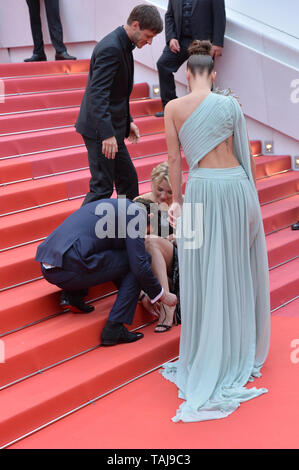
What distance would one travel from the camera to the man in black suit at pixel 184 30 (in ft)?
21.1

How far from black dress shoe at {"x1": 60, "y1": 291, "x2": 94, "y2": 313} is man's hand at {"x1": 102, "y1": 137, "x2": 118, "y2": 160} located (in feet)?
2.96

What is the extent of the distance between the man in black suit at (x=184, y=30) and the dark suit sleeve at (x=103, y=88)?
2568mm

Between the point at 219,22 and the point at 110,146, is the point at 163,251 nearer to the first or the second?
the point at 110,146

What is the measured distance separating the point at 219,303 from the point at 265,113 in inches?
148

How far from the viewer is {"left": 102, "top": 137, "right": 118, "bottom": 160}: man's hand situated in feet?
13.6

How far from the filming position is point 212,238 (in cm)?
352

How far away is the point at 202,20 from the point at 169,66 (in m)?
0.55

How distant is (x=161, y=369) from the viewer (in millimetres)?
3824

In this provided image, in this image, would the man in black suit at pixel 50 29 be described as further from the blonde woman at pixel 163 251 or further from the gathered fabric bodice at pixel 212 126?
the gathered fabric bodice at pixel 212 126

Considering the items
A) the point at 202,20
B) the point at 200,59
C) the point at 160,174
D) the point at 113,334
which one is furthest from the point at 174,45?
the point at 113,334

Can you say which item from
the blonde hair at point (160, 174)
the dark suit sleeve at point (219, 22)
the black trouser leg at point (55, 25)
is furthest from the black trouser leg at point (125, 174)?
the black trouser leg at point (55, 25)

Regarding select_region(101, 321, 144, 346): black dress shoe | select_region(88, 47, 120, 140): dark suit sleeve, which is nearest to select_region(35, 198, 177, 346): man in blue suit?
select_region(101, 321, 144, 346): black dress shoe

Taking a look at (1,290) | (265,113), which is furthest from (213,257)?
(265,113)

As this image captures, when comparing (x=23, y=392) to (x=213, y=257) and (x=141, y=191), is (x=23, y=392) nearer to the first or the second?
(x=213, y=257)
